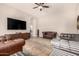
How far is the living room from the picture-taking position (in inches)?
78.2

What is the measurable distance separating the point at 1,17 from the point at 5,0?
1.19 ft

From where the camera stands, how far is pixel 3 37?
1953 mm

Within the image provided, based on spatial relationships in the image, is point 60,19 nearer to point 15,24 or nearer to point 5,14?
point 15,24

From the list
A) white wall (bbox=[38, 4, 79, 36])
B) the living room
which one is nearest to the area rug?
the living room

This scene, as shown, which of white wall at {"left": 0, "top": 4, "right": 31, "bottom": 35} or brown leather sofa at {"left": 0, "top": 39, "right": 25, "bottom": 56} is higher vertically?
white wall at {"left": 0, "top": 4, "right": 31, "bottom": 35}

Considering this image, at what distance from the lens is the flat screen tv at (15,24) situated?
2008mm

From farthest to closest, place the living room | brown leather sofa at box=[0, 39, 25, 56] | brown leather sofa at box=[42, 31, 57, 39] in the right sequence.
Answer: brown leather sofa at box=[42, 31, 57, 39]
the living room
brown leather sofa at box=[0, 39, 25, 56]

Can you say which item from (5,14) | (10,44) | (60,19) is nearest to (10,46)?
(10,44)

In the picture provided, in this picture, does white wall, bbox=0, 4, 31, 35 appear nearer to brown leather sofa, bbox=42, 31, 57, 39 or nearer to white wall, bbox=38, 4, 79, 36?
white wall, bbox=38, 4, 79, 36

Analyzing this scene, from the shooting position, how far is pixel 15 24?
6.86ft

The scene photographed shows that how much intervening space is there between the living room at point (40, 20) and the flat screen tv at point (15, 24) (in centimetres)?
2

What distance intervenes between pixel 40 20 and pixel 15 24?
19.8 inches

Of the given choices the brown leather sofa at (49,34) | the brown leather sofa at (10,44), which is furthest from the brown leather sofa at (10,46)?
the brown leather sofa at (49,34)

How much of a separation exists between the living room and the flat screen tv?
0.8 inches
